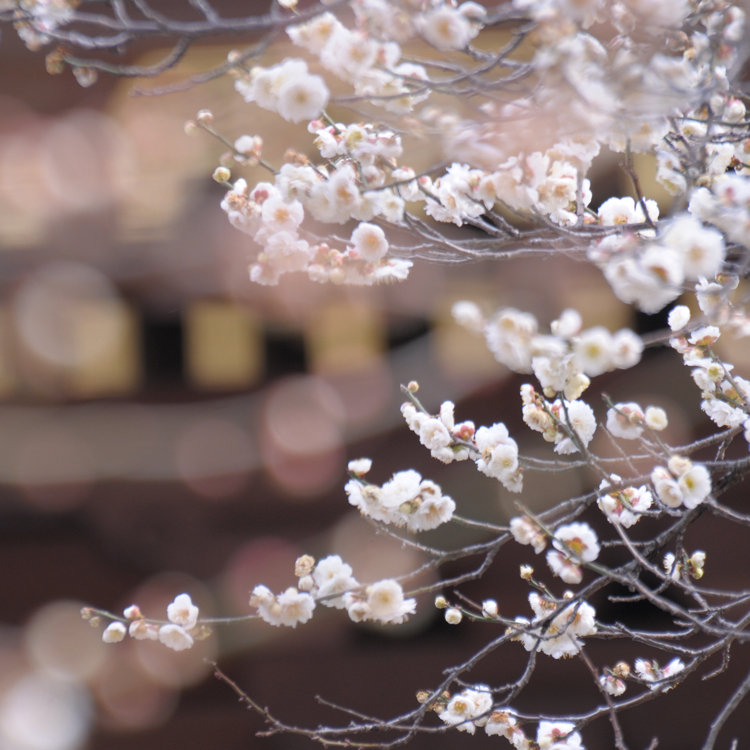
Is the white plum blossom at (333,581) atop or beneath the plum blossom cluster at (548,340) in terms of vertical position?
beneath

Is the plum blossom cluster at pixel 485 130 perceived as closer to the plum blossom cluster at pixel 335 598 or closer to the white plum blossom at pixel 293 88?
the white plum blossom at pixel 293 88

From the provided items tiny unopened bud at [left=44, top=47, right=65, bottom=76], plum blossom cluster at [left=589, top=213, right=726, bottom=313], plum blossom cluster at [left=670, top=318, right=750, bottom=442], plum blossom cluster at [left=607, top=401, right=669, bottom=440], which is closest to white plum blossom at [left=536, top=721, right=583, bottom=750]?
plum blossom cluster at [left=607, top=401, right=669, bottom=440]

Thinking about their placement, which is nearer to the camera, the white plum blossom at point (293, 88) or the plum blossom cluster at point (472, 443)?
the white plum blossom at point (293, 88)

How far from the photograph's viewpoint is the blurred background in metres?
4.43

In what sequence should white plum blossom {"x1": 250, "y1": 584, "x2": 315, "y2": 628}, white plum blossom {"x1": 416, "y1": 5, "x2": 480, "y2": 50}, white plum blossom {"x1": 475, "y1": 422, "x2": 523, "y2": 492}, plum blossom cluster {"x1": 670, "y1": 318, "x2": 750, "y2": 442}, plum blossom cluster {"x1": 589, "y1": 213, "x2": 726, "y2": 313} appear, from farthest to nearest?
plum blossom cluster {"x1": 670, "y1": 318, "x2": 750, "y2": 442}, white plum blossom {"x1": 475, "y1": 422, "x2": 523, "y2": 492}, white plum blossom {"x1": 250, "y1": 584, "x2": 315, "y2": 628}, white plum blossom {"x1": 416, "y1": 5, "x2": 480, "y2": 50}, plum blossom cluster {"x1": 589, "y1": 213, "x2": 726, "y2": 313}

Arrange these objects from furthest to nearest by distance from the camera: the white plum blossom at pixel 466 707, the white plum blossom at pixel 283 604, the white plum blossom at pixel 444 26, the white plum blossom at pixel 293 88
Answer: the white plum blossom at pixel 466 707 < the white plum blossom at pixel 283 604 < the white plum blossom at pixel 293 88 < the white plum blossom at pixel 444 26

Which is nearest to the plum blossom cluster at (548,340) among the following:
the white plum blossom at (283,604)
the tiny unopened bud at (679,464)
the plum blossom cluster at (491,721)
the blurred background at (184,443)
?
the tiny unopened bud at (679,464)

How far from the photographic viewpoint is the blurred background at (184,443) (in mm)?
4430

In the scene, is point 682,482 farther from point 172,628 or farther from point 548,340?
point 172,628

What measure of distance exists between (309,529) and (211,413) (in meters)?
0.85

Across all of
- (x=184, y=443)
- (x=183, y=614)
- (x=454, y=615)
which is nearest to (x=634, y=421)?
(x=454, y=615)

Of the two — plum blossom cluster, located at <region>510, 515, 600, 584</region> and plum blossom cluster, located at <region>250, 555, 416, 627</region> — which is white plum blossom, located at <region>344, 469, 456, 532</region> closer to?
plum blossom cluster, located at <region>250, 555, 416, 627</region>

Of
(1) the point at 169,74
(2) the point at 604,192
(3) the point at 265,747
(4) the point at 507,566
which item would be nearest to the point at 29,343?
(1) the point at 169,74

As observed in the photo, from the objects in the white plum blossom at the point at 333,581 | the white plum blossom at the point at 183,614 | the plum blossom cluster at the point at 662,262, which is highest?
the plum blossom cluster at the point at 662,262
